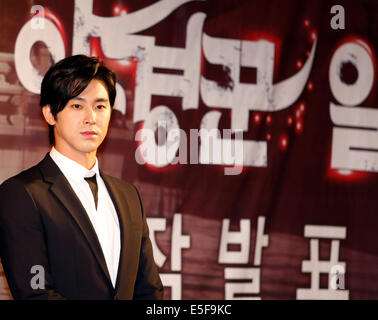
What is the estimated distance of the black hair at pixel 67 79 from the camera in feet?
5.37

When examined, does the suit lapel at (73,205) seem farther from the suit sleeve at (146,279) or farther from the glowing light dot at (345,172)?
the glowing light dot at (345,172)

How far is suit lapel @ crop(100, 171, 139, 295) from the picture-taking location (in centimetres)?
160

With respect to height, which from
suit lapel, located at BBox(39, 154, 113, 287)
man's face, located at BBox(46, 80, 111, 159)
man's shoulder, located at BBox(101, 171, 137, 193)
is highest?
man's face, located at BBox(46, 80, 111, 159)

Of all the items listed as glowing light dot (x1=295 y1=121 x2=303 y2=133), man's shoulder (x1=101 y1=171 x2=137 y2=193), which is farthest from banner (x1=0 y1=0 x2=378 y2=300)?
man's shoulder (x1=101 y1=171 x2=137 y2=193)

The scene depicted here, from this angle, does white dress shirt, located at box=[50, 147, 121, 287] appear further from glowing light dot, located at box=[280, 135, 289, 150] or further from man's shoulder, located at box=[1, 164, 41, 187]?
glowing light dot, located at box=[280, 135, 289, 150]

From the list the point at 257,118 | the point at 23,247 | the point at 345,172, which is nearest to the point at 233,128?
the point at 257,118

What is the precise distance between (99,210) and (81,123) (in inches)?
10.5

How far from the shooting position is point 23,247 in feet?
4.80

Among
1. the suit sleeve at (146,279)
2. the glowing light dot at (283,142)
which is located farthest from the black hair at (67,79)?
the glowing light dot at (283,142)

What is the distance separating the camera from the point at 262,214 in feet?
8.60

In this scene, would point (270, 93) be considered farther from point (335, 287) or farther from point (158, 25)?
point (335, 287)
